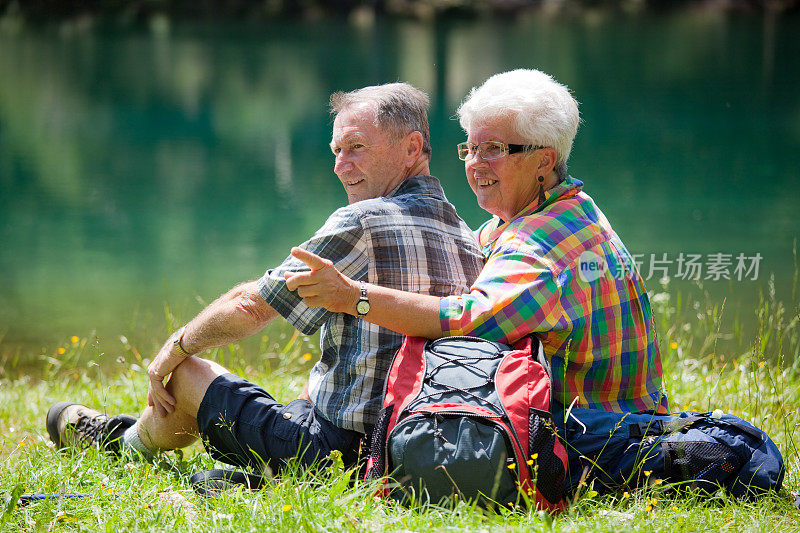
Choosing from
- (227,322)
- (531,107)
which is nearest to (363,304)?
(227,322)

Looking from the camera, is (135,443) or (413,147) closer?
(413,147)

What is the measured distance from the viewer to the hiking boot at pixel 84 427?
130 inches

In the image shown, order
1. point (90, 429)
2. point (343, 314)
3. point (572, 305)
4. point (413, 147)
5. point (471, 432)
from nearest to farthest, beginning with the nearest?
point (471, 432) → point (572, 305) → point (343, 314) → point (413, 147) → point (90, 429)

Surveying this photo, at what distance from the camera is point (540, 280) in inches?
102

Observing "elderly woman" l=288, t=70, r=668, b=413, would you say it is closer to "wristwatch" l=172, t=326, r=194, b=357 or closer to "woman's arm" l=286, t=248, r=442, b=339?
"woman's arm" l=286, t=248, r=442, b=339

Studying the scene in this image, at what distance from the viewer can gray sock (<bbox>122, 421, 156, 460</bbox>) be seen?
3193 mm

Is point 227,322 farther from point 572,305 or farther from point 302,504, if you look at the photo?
point 572,305

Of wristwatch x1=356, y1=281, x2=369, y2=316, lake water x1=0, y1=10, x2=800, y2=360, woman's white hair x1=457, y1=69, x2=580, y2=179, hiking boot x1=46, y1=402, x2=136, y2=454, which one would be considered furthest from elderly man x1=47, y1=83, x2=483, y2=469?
lake water x1=0, y1=10, x2=800, y2=360

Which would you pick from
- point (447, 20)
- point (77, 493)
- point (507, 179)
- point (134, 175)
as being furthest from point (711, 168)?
point (447, 20)

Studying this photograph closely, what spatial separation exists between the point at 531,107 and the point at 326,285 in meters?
0.95

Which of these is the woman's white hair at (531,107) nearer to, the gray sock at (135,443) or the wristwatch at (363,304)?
the wristwatch at (363,304)

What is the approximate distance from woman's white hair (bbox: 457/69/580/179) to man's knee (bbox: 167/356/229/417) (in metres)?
1.25

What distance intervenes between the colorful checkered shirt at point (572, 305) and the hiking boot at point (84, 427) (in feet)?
4.80

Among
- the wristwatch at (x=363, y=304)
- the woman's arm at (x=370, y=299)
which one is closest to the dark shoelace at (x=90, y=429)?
the woman's arm at (x=370, y=299)
